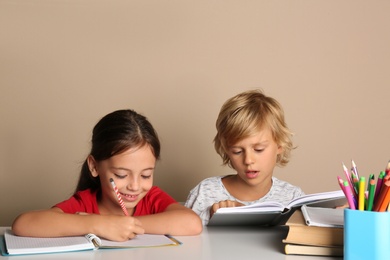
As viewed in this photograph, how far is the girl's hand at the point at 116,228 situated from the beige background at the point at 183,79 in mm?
1563

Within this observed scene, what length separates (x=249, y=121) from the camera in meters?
2.11

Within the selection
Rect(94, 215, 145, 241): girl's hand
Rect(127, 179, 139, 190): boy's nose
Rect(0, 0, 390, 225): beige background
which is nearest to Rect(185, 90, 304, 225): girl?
Rect(127, 179, 139, 190): boy's nose

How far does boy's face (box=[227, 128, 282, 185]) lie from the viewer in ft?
6.73

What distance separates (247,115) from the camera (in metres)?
2.13

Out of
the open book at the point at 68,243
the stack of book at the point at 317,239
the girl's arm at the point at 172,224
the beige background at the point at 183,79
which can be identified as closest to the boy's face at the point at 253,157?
the girl's arm at the point at 172,224

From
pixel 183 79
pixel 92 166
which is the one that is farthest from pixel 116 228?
pixel 183 79

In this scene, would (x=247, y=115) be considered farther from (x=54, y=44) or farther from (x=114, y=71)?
(x=54, y=44)

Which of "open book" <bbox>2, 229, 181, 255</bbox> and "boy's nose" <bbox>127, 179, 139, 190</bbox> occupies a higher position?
"boy's nose" <bbox>127, 179, 139, 190</bbox>

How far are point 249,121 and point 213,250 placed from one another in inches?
35.1

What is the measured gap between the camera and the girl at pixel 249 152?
208 centimetres

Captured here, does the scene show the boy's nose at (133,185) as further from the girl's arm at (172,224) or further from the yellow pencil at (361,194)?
the yellow pencil at (361,194)

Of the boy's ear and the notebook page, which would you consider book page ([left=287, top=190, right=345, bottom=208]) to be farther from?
the boy's ear

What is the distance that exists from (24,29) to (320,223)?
6.92 feet

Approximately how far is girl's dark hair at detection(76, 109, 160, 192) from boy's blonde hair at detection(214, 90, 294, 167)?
16.2 inches
